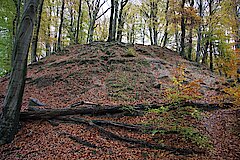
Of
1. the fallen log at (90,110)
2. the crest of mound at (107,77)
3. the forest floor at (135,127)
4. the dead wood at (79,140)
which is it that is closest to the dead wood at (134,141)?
the forest floor at (135,127)

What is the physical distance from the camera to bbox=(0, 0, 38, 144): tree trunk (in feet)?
21.3

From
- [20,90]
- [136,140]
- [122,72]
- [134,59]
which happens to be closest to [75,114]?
[20,90]

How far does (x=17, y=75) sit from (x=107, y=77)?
6.30 meters

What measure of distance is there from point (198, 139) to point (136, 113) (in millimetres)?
2614

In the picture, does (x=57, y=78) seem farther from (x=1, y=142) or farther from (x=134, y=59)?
(x=1, y=142)

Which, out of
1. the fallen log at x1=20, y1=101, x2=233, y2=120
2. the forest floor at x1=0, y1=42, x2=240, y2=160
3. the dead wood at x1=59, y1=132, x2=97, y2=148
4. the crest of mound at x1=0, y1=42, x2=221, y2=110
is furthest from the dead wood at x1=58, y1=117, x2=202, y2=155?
the crest of mound at x1=0, y1=42, x2=221, y2=110

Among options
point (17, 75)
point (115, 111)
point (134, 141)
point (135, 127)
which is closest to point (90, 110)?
point (115, 111)

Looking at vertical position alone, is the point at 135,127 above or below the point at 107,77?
below

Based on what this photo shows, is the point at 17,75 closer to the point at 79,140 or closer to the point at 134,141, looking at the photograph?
the point at 79,140

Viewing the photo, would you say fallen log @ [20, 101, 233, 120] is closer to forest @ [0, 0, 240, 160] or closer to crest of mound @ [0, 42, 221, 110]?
forest @ [0, 0, 240, 160]

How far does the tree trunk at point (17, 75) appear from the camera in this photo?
6.48m

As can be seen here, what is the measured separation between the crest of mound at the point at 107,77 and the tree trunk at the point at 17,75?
2.53 meters

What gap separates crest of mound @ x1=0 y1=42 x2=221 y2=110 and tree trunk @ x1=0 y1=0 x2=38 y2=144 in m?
2.53

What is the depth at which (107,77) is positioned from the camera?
12.2m
